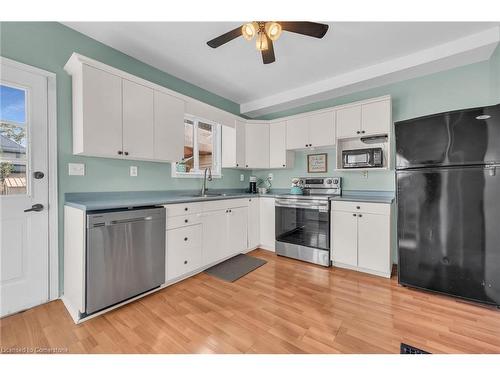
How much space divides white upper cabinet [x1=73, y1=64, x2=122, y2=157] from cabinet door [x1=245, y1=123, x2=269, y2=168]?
2.03 m

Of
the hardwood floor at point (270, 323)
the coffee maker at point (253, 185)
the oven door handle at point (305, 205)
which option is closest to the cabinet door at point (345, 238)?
the oven door handle at point (305, 205)

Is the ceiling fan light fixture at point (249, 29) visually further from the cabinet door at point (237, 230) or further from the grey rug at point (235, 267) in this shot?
the grey rug at point (235, 267)

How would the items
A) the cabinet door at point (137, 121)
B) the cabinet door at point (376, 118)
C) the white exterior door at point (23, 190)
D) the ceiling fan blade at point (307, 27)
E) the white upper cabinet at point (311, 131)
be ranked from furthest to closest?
the white upper cabinet at point (311, 131), the cabinet door at point (376, 118), the cabinet door at point (137, 121), the white exterior door at point (23, 190), the ceiling fan blade at point (307, 27)

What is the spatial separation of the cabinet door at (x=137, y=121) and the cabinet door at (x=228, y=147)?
144cm

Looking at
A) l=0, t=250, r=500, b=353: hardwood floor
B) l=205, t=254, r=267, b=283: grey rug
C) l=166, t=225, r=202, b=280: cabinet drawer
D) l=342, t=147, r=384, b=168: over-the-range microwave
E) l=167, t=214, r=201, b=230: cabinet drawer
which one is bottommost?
l=0, t=250, r=500, b=353: hardwood floor

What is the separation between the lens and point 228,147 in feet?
11.8

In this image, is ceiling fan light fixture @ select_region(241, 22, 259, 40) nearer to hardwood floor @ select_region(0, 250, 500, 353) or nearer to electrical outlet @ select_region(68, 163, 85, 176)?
electrical outlet @ select_region(68, 163, 85, 176)

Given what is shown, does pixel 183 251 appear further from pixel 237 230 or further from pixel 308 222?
pixel 308 222

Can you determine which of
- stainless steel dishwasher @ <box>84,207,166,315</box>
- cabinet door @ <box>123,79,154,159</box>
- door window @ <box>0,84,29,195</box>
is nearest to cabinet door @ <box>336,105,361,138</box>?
cabinet door @ <box>123,79,154,159</box>

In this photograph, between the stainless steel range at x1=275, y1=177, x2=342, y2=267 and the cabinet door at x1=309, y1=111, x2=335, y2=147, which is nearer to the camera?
the stainless steel range at x1=275, y1=177, x2=342, y2=267

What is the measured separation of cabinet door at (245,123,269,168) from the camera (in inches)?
144

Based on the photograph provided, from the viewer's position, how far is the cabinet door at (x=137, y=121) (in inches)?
83.0
